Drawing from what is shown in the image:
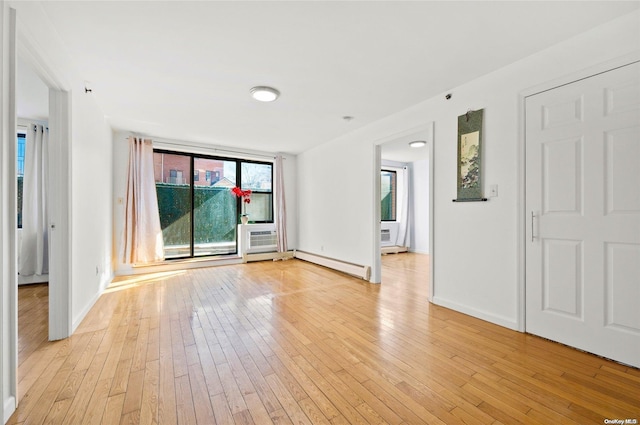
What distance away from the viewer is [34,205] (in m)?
4.11

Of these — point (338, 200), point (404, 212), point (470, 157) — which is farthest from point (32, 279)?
point (404, 212)

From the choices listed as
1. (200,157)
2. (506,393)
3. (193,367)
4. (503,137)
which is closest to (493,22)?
(503,137)

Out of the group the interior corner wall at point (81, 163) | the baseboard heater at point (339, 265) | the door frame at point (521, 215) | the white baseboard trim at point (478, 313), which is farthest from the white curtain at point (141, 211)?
the door frame at point (521, 215)

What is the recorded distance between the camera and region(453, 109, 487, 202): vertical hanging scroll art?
2811 millimetres

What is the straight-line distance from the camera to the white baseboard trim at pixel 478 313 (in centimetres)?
256

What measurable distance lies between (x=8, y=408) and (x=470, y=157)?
13.1 ft

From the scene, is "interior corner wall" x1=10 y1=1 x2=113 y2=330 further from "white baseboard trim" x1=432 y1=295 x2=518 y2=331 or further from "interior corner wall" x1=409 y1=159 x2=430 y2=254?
"interior corner wall" x1=409 y1=159 x2=430 y2=254

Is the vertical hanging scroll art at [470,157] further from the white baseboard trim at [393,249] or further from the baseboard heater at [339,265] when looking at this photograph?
the white baseboard trim at [393,249]

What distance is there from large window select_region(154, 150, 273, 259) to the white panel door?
5313 millimetres

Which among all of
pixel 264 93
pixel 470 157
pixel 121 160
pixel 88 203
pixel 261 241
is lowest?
pixel 261 241

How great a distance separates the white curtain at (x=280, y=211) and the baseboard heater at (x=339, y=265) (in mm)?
483

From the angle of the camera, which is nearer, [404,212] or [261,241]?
[261,241]

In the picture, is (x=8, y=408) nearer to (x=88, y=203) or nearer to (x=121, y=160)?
(x=88, y=203)

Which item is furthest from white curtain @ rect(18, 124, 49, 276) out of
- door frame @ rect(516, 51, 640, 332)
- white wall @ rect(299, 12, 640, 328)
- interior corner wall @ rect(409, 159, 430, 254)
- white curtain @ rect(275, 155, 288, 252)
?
interior corner wall @ rect(409, 159, 430, 254)
